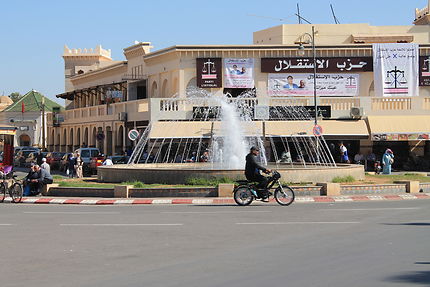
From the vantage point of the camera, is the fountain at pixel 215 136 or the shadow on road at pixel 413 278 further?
the fountain at pixel 215 136

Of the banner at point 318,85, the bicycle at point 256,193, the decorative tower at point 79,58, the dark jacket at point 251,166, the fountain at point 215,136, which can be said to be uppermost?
the decorative tower at point 79,58

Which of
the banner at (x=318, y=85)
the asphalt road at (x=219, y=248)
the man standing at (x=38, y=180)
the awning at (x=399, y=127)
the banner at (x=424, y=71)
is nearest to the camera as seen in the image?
the asphalt road at (x=219, y=248)

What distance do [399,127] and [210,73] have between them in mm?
13304

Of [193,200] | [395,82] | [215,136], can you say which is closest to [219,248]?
[193,200]

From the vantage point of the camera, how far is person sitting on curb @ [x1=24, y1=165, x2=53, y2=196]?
2595 centimetres

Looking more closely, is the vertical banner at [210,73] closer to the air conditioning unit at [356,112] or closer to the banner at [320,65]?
the banner at [320,65]


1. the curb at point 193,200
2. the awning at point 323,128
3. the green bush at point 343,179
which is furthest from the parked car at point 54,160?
the green bush at point 343,179

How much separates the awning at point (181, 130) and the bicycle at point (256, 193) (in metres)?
21.9

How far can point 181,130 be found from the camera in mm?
43188

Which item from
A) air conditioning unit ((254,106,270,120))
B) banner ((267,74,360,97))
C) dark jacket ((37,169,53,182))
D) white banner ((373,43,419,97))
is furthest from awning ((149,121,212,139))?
dark jacket ((37,169,53,182))

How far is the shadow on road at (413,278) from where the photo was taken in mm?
8859

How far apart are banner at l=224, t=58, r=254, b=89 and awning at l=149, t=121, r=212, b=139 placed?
5137mm

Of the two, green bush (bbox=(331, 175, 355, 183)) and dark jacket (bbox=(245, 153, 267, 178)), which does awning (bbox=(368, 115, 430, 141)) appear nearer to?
green bush (bbox=(331, 175, 355, 183))

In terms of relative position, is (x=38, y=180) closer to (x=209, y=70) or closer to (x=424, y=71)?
(x=209, y=70)
